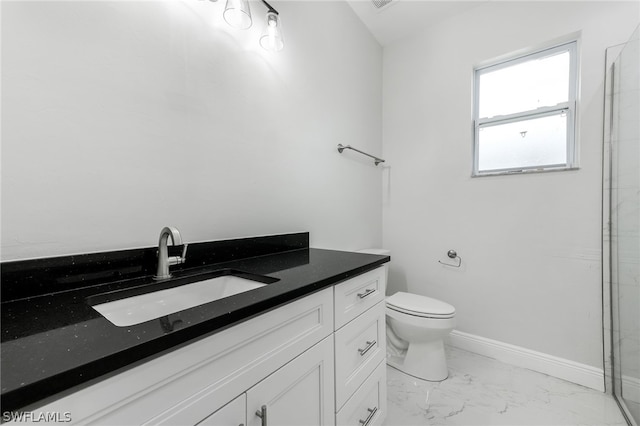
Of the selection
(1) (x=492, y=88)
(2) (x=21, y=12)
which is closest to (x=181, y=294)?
(2) (x=21, y=12)

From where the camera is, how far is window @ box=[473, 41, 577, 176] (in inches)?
68.9

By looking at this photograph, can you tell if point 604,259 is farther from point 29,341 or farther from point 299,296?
point 29,341

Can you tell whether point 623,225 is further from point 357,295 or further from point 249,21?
point 249,21

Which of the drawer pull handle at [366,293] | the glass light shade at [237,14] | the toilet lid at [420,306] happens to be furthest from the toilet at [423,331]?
the glass light shade at [237,14]

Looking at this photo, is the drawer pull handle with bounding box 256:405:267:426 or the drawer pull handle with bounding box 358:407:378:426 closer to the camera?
the drawer pull handle with bounding box 256:405:267:426

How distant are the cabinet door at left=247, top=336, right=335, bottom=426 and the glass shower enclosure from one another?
1.63 m

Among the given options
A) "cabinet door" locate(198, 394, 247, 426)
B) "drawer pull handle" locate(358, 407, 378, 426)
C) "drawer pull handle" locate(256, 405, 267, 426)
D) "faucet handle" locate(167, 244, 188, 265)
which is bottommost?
"drawer pull handle" locate(358, 407, 378, 426)

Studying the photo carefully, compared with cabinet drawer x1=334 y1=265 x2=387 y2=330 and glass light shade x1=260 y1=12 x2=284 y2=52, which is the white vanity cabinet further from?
glass light shade x1=260 y1=12 x2=284 y2=52

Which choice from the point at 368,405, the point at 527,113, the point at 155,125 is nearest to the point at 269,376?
the point at 368,405

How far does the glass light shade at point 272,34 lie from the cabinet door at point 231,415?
57.5 inches

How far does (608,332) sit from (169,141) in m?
2.59

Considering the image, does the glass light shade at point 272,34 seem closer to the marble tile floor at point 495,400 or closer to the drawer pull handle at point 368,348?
the drawer pull handle at point 368,348

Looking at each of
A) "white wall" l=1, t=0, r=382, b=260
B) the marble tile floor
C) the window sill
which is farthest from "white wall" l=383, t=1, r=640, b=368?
"white wall" l=1, t=0, r=382, b=260

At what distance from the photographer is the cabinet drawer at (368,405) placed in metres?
0.98
